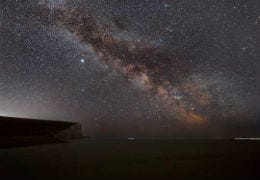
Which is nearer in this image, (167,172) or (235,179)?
(235,179)

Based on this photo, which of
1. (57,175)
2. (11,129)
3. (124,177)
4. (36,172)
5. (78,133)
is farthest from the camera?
(78,133)

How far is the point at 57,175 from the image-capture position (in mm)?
7918

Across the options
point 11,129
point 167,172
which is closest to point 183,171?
point 167,172

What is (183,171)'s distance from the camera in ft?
27.2

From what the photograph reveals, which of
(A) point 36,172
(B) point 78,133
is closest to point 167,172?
(A) point 36,172

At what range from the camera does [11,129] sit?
93.8 feet

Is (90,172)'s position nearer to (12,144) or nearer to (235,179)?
(235,179)

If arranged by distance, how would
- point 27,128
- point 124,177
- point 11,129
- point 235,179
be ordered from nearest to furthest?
1. point 235,179
2. point 124,177
3. point 11,129
4. point 27,128

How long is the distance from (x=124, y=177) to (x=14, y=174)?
3.45 m

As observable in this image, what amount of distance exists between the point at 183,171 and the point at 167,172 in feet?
1.82

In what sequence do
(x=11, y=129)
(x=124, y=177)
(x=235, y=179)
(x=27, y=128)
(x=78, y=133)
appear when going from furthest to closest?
(x=78, y=133) → (x=27, y=128) → (x=11, y=129) → (x=124, y=177) → (x=235, y=179)

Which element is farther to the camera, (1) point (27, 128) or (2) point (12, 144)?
(1) point (27, 128)

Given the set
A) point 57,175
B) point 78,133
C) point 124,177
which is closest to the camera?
point 124,177

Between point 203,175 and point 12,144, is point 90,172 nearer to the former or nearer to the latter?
point 203,175
